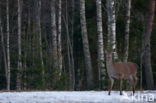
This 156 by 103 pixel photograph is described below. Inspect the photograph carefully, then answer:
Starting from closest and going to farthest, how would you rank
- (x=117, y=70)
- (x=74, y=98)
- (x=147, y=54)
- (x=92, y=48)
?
(x=74, y=98), (x=117, y=70), (x=147, y=54), (x=92, y=48)

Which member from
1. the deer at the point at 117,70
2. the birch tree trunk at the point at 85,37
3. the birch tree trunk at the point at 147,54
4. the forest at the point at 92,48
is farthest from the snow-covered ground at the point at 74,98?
the birch tree trunk at the point at 85,37

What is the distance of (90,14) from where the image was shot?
1368 inches

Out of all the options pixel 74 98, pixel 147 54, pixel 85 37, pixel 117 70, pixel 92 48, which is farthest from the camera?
pixel 92 48

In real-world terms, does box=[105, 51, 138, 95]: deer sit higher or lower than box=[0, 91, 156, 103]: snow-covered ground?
higher

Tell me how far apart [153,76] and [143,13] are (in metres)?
3.85

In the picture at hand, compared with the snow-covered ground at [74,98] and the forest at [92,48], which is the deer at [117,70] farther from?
the snow-covered ground at [74,98]

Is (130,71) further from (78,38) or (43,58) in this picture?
(78,38)

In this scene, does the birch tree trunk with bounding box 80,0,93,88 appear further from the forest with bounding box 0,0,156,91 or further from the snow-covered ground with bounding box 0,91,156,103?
the snow-covered ground with bounding box 0,91,156,103

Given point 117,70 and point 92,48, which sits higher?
point 117,70

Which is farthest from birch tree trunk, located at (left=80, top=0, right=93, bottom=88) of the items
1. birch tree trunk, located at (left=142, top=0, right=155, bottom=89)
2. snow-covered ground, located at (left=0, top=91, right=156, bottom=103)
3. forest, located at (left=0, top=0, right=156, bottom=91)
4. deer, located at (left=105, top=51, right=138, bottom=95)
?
snow-covered ground, located at (left=0, top=91, right=156, bottom=103)

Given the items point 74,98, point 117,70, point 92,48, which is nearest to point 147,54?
point 92,48

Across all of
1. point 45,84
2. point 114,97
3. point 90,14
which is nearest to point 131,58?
point 90,14

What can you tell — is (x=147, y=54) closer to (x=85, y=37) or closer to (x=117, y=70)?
(x=85, y=37)

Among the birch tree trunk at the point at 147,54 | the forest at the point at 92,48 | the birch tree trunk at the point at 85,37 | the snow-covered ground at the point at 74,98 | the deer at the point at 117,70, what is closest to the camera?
the snow-covered ground at the point at 74,98
